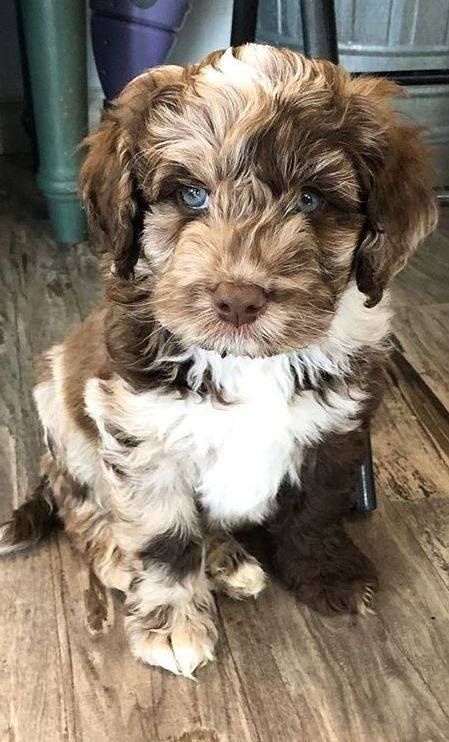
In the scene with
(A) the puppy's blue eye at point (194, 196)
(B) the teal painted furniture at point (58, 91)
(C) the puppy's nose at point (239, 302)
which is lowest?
(B) the teal painted furniture at point (58, 91)

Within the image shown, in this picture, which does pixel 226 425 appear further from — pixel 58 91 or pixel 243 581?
pixel 58 91

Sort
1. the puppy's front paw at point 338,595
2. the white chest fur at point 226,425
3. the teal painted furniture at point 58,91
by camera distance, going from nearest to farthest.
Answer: the white chest fur at point 226,425 → the puppy's front paw at point 338,595 → the teal painted furniture at point 58,91

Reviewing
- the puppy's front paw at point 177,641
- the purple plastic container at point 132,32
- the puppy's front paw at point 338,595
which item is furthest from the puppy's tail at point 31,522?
the purple plastic container at point 132,32

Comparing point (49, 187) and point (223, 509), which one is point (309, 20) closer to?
point (223, 509)

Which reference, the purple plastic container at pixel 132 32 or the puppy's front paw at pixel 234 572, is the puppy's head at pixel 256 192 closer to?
the puppy's front paw at pixel 234 572

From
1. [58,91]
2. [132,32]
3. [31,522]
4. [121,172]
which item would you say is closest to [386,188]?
[121,172]

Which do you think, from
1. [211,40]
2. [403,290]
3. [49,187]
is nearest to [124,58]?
[49,187]
